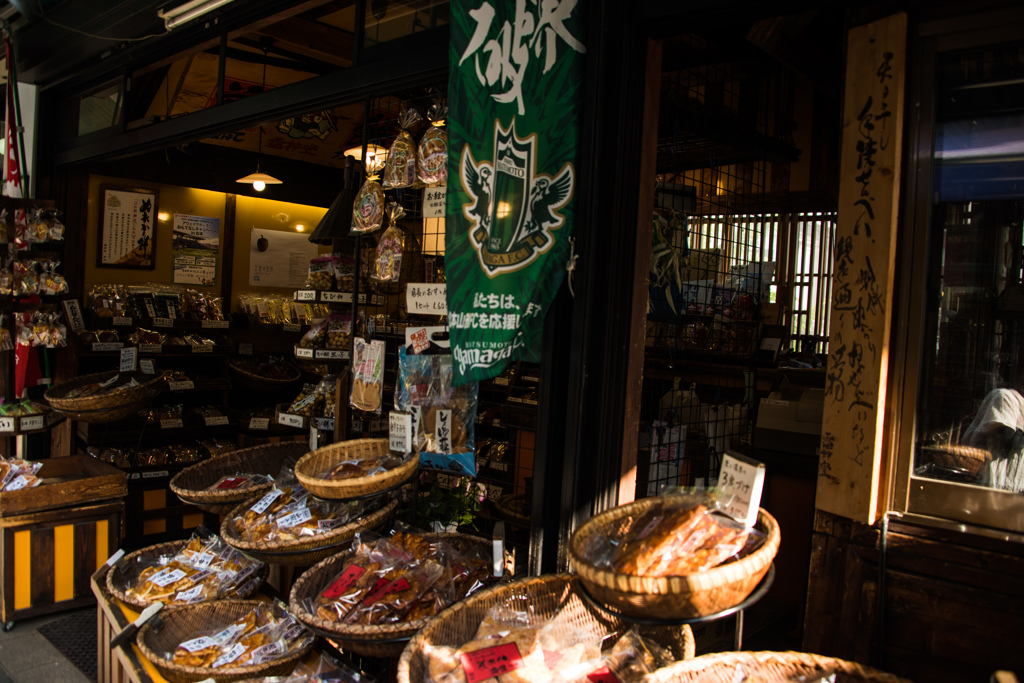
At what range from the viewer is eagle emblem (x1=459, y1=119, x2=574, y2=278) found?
6.80 ft

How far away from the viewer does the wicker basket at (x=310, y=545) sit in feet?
7.71

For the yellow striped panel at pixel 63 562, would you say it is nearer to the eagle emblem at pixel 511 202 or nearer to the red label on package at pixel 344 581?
the red label on package at pixel 344 581

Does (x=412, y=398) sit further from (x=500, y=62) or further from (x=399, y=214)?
(x=500, y=62)

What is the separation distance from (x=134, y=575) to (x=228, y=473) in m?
0.62

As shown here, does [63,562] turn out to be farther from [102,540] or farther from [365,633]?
[365,633]

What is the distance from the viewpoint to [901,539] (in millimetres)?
1740

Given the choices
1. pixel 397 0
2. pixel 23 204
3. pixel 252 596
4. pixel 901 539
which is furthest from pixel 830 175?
pixel 23 204

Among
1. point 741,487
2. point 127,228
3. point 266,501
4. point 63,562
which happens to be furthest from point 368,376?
point 127,228

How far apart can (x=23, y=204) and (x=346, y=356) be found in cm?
288

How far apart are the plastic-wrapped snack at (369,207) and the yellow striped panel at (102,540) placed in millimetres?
2439

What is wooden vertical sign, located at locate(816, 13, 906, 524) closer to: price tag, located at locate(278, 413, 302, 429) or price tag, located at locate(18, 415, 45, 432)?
price tag, located at locate(278, 413, 302, 429)

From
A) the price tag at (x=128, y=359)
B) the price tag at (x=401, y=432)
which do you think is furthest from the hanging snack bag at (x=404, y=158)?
the price tag at (x=128, y=359)

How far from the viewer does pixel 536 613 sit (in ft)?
6.24

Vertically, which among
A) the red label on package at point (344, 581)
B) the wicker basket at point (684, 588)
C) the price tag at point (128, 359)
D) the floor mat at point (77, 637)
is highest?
the price tag at point (128, 359)
